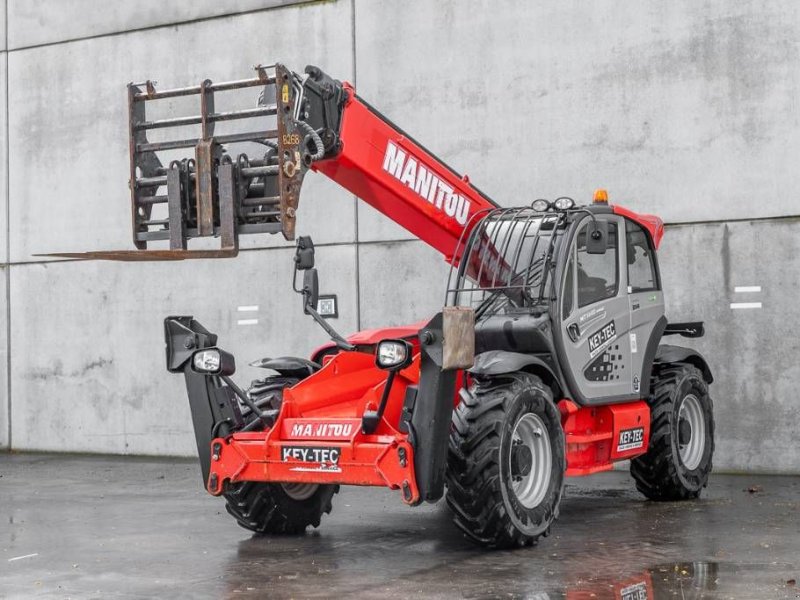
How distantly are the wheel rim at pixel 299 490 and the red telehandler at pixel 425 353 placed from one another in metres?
0.01

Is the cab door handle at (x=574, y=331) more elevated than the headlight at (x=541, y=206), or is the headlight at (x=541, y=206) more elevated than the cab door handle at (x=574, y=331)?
the headlight at (x=541, y=206)

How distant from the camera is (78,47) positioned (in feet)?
52.0

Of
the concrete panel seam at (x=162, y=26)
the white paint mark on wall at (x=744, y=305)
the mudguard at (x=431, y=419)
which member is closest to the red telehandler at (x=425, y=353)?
the mudguard at (x=431, y=419)

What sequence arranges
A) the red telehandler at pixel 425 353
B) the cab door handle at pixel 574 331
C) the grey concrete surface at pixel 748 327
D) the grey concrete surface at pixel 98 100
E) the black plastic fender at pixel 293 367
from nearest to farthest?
1. the red telehandler at pixel 425 353
2. the cab door handle at pixel 574 331
3. the black plastic fender at pixel 293 367
4. the grey concrete surface at pixel 748 327
5. the grey concrete surface at pixel 98 100

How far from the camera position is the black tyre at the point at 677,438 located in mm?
10266

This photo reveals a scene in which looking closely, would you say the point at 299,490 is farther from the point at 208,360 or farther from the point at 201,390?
the point at 208,360

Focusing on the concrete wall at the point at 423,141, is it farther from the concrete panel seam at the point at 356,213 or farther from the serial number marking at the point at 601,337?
the serial number marking at the point at 601,337

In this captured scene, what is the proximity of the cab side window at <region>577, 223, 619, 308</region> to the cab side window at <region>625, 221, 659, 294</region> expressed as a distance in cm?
25

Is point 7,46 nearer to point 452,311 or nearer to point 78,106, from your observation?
point 78,106

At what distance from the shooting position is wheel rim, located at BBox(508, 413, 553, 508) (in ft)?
27.1

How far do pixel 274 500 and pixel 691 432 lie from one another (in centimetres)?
379

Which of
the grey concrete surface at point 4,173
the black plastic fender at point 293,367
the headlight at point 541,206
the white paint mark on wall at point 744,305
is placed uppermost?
the grey concrete surface at point 4,173

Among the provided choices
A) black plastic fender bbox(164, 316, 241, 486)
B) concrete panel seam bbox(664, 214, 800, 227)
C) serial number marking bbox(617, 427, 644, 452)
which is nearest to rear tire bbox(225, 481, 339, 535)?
black plastic fender bbox(164, 316, 241, 486)

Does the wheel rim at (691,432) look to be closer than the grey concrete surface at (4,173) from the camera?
Yes
